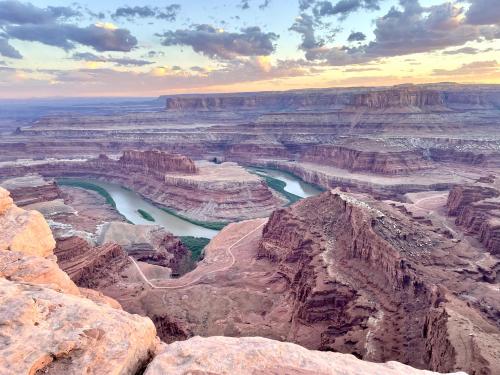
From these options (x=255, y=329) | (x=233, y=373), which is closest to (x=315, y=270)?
(x=255, y=329)

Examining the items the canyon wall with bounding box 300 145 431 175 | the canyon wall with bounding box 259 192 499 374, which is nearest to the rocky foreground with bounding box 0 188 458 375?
the canyon wall with bounding box 259 192 499 374

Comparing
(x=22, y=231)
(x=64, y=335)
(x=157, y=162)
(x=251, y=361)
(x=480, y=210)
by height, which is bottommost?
(x=157, y=162)

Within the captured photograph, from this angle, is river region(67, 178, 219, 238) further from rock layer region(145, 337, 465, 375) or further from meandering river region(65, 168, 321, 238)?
rock layer region(145, 337, 465, 375)

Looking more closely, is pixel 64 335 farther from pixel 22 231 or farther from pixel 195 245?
pixel 195 245

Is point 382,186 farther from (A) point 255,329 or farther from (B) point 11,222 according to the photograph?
(B) point 11,222

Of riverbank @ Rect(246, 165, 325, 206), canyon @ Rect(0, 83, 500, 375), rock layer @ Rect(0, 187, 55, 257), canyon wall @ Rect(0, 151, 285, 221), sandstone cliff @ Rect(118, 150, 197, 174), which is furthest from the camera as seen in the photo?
riverbank @ Rect(246, 165, 325, 206)

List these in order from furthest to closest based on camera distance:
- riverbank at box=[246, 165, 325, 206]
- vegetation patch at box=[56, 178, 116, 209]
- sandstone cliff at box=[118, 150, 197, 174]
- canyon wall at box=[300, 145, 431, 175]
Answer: canyon wall at box=[300, 145, 431, 175]
riverbank at box=[246, 165, 325, 206]
vegetation patch at box=[56, 178, 116, 209]
sandstone cliff at box=[118, 150, 197, 174]

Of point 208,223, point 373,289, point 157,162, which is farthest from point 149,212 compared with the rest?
point 373,289
